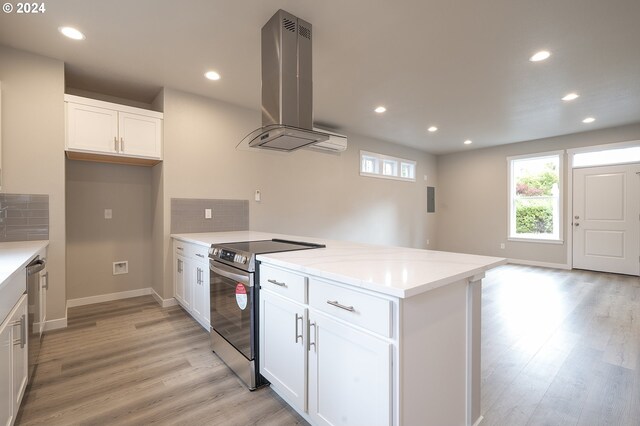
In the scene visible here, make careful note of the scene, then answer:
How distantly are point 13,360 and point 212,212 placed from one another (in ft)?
8.30

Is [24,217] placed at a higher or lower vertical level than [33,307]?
higher

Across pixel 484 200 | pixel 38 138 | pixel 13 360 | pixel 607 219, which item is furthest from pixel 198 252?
pixel 607 219

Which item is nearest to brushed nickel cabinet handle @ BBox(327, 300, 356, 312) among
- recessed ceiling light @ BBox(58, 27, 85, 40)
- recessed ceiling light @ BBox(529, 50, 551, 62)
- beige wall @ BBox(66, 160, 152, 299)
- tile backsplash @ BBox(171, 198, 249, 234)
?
tile backsplash @ BBox(171, 198, 249, 234)

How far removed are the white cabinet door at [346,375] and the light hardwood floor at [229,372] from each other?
0.37m

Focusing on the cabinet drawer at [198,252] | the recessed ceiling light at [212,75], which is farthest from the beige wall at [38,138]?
the recessed ceiling light at [212,75]

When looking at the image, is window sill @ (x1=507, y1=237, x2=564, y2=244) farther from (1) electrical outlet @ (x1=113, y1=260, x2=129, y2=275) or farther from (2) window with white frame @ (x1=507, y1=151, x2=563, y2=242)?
A: (1) electrical outlet @ (x1=113, y1=260, x2=129, y2=275)

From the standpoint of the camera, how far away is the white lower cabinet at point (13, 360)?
1.33m

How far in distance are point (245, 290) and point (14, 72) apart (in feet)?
9.83

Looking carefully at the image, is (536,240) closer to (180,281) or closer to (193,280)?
(193,280)

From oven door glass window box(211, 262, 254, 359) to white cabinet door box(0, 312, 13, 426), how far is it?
3.62 feet

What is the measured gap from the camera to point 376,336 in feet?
A: 3.94

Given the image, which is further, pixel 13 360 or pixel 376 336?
pixel 13 360

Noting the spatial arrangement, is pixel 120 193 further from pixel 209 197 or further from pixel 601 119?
pixel 601 119

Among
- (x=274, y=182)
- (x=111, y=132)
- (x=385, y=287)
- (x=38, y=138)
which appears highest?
(x=111, y=132)
